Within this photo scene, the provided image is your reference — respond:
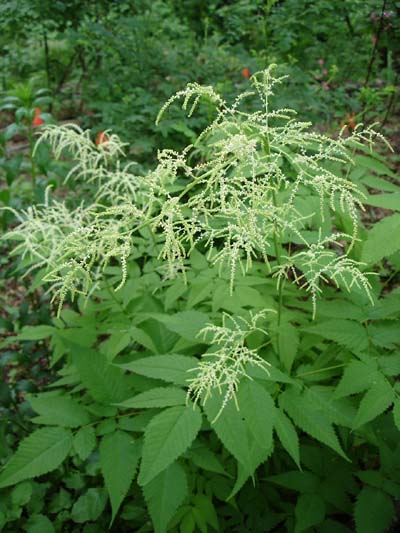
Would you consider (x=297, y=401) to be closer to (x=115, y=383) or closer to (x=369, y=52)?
(x=115, y=383)

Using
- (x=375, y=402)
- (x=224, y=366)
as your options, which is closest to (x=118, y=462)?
(x=224, y=366)

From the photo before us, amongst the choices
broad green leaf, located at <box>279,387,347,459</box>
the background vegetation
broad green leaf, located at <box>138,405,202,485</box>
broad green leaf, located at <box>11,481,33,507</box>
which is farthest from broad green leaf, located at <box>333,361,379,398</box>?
broad green leaf, located at <box>11,481,33,507</box>

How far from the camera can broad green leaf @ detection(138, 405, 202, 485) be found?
1416mm

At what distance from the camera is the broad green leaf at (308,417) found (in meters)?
1.61

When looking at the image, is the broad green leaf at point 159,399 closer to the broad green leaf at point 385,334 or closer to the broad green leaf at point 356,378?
the broad green leaf at point 356,378

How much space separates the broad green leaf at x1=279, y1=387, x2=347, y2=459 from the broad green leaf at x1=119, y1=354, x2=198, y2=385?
37cm

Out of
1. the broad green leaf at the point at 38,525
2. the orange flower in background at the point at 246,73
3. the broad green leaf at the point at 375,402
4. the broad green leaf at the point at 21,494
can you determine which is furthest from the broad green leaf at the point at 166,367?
the orange flower in background at the point at 246,73

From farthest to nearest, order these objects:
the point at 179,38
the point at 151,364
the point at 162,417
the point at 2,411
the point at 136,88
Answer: the point at 179,38 < the point at 136,88 < the point at 2,411 < the point at 151,364 < the point at 162,417

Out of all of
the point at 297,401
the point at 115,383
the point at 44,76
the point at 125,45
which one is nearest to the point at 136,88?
the point at 125,45

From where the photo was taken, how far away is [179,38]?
20.2ft

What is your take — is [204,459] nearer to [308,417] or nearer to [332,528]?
[308,417]

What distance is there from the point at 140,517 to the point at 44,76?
7.20 m

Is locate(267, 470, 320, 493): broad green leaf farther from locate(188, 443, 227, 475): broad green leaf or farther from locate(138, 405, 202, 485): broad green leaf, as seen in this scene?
locate(138, 405, 202, 485): broad green leaf

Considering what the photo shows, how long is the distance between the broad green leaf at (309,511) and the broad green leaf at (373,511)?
0.16 meters
